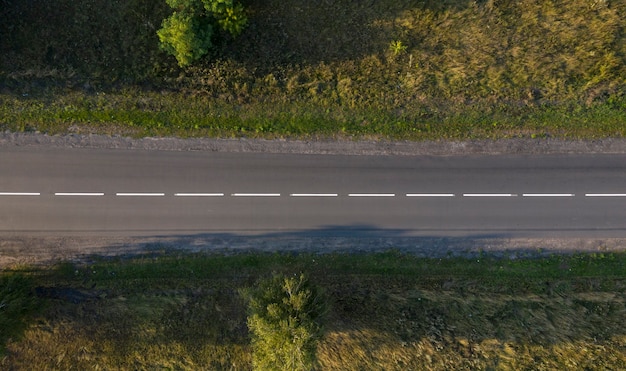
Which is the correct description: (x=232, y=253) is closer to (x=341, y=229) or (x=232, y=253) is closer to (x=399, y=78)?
(x=341, y=229)

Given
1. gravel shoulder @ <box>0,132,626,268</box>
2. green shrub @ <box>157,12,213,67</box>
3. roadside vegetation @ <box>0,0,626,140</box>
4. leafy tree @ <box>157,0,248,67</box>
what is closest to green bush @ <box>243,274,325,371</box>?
gravel shoulder @ <box>0,132,626,268</box>

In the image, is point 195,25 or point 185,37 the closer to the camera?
point 185,37

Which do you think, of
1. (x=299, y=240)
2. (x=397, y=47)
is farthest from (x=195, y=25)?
(x=299, y=240)

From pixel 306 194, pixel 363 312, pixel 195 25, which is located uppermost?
pixel 195 25

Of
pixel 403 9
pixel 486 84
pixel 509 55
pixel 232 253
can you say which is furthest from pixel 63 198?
pixel 509 55

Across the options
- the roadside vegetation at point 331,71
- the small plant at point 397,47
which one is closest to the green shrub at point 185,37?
the roadside vegetation at point 331,71

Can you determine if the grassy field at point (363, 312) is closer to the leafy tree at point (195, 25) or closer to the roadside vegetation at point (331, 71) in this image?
the roadside vegetation at point (331, 71)

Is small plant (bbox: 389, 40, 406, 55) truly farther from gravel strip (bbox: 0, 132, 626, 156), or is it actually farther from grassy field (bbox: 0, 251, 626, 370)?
grassy field (bbox: 0, 251, 626, 370)

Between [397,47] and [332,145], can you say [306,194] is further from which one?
[397,47]
